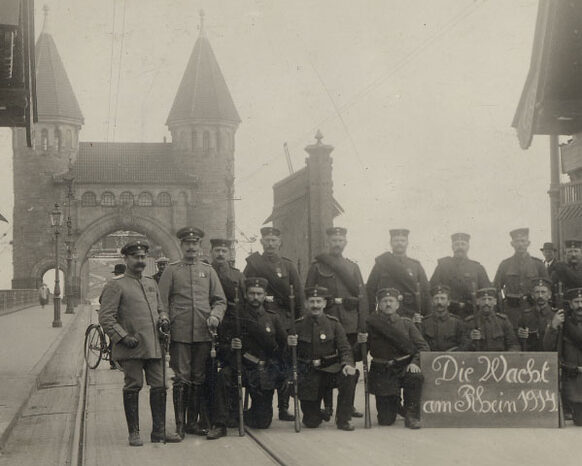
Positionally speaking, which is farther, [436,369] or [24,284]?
[24,284]

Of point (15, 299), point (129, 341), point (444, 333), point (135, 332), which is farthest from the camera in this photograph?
point (15, 299)

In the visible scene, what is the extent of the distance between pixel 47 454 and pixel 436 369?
147 inches

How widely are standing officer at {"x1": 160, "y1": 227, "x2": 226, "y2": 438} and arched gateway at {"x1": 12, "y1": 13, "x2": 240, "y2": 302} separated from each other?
191ft

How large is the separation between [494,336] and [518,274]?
1.55 m

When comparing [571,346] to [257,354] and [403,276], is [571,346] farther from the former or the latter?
[257,354]

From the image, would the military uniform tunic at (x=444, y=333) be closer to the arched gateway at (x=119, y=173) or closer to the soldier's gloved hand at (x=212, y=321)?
the soldier's gloved hand at (x=212, y=321)

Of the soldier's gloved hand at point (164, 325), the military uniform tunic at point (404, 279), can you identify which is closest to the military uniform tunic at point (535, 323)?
the military uniform tunic at point (404, 279)

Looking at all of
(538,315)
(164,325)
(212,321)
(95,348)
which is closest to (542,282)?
(538,315)

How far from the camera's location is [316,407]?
32.1 ft

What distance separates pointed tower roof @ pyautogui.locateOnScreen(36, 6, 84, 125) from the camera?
235ft

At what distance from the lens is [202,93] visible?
72375 mm

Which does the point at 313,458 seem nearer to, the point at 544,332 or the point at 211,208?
the point at 544,332

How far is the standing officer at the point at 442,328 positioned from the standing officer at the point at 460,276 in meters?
0.94

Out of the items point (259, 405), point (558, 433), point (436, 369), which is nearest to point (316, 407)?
point (259, 405)
